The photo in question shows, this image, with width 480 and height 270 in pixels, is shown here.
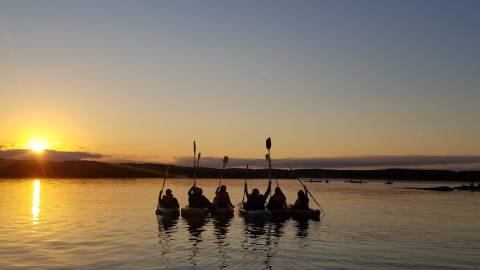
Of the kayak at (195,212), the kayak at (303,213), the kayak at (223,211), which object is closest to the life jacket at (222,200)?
the kayak at (223,211)

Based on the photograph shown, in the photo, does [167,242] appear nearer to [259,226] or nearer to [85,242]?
[85,242]

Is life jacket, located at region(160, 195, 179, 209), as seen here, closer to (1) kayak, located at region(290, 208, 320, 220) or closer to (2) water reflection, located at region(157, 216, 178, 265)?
(2) water reflection, located at region(157, 216, 178, 265)

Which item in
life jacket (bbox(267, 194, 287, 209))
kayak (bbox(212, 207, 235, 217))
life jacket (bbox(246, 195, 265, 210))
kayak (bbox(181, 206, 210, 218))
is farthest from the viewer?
kayak (bbox(212, 207, 235, 217))

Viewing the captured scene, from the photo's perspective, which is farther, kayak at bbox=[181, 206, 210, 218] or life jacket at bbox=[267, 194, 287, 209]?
life jacket at bbox=[267, 194, 287, 209]

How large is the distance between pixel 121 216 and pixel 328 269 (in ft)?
73.3

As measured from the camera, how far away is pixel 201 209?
113ft

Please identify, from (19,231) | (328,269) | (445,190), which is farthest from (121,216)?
(445,190)

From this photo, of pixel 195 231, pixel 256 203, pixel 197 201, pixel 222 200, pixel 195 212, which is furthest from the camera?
pixel 222 200

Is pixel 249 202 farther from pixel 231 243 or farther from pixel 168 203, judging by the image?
pixel 231 243

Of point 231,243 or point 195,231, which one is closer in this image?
point 231,243

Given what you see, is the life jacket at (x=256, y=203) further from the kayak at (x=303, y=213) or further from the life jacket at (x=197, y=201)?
the life jacket at (x=197, y=201)

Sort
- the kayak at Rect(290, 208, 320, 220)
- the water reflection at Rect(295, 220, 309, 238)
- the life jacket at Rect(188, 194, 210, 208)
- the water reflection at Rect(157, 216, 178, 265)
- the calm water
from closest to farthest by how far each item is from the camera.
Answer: the calm water < the water reflection at Rect(157, 216, 178, 265) < the water reflection at Rect(295, 220, 309, 238) < the kayak at Rect(290, 208, 320, 220) < the life jacket at Rect(188, 194, 210, 208)

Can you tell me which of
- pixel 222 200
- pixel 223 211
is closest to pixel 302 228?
pixel 223 211

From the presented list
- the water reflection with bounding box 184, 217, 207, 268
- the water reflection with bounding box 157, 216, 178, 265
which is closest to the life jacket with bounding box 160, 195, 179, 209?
the water reflection with bounding box 157, 216, 178, 265
